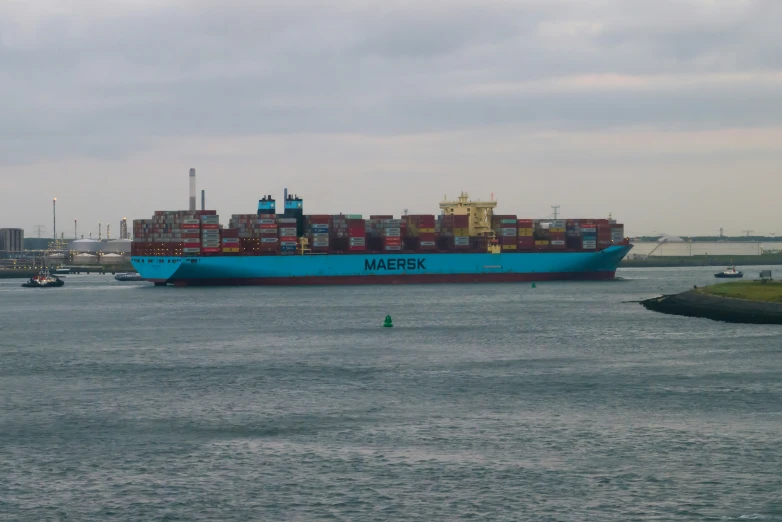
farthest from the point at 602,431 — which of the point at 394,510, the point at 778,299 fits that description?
the point at 778,299

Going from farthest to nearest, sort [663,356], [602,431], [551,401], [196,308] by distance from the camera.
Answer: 1. [196,308]
2. [663,356]
3. [551,401]
4. [602,431]

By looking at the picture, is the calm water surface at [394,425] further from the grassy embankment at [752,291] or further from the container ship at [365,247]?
the container ship at [365,247]

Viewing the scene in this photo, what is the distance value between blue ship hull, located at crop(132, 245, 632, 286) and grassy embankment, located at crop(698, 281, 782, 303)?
155ft

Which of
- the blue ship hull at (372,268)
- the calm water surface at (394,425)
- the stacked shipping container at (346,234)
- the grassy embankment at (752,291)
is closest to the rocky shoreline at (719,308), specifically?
the grassy embankment at (752,291)

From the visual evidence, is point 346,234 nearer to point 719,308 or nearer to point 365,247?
point 365,247

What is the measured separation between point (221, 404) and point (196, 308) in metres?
51.7

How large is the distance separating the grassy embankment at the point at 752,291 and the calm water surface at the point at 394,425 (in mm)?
8001

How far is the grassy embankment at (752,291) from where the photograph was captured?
67.6 meters

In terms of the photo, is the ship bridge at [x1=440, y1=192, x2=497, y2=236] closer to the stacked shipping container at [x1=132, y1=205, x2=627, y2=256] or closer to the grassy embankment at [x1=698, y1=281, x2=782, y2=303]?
the stacked shipping container at [x1=132, y1=205, x2=627, y2=256]

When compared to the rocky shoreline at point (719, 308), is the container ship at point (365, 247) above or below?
above

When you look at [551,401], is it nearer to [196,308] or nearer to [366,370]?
[366,370]

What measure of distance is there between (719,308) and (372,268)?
58.4 metres

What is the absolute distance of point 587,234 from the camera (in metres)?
130

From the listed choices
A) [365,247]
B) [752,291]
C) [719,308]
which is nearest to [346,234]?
[365,247]
